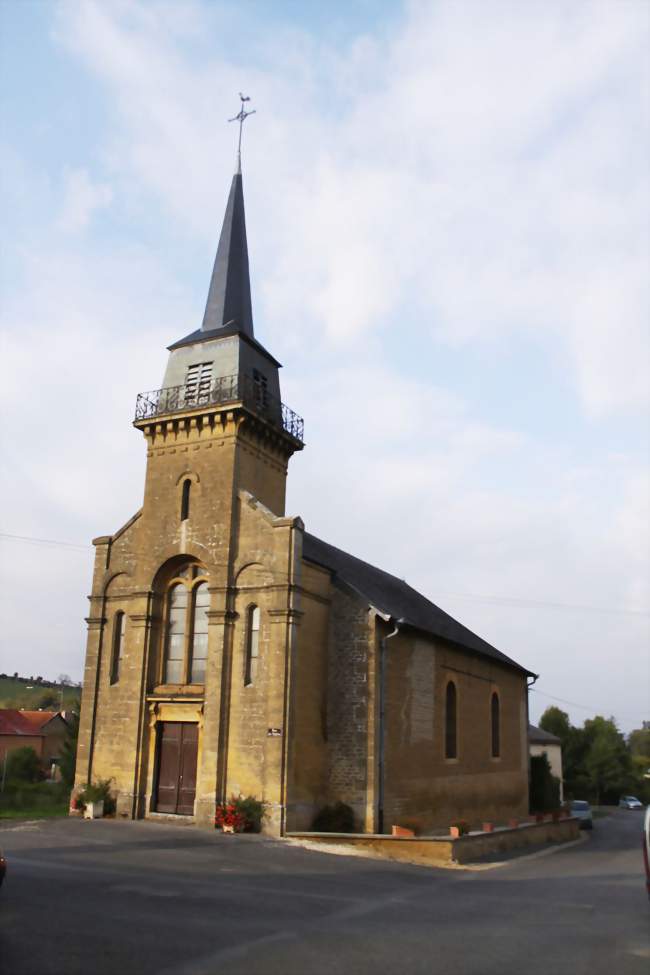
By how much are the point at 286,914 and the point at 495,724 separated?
952 inches

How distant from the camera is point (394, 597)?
3034 cm

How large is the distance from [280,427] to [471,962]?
18.7 m

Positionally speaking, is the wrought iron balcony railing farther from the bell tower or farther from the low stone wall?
the low stone wall

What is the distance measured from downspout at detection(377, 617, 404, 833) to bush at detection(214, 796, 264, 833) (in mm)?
3510

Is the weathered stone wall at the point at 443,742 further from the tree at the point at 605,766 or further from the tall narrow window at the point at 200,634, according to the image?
the tree at the point at 605,766

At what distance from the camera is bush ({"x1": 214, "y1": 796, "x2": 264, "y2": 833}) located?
20688mm

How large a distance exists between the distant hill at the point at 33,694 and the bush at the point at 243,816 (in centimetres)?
8810

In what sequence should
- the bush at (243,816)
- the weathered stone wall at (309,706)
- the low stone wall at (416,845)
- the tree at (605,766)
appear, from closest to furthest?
the low stone wall at (416,845) < the bush at (243,816) < the weathered stone wall at (309,706) < the tree at (605,766)

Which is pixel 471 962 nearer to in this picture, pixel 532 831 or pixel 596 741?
pixel 532 831

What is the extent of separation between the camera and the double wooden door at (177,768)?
2270 centimetres

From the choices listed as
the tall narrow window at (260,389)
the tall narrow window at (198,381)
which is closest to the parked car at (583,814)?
the tall narrow window at (260,389)

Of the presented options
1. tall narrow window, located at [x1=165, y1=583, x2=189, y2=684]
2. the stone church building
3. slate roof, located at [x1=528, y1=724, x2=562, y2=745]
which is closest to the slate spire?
the stone church building

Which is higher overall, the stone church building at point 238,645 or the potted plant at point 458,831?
the stone church building at point 238,645

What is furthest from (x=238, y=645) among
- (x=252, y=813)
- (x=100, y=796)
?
(x=100, y=796)
